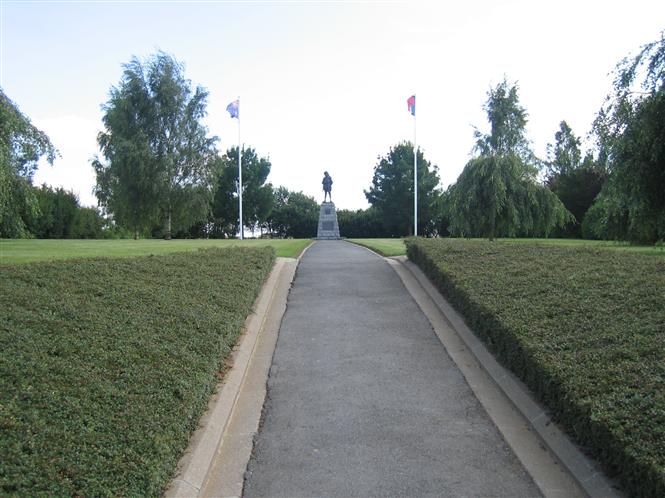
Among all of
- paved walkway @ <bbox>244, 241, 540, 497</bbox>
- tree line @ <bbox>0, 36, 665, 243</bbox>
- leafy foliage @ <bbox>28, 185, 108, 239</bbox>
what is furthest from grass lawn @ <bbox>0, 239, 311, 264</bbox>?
leafy foliage @ <bbox>28, 185, 108, 239</bbox>

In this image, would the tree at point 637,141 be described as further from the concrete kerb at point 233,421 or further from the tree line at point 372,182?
the concrete kerb at point 233,421

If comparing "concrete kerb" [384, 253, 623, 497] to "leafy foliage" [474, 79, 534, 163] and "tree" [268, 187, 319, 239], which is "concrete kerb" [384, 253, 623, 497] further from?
"tree" [268, 187, 319, 239]

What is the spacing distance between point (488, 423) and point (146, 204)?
37894 mm

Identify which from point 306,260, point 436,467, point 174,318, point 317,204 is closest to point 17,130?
point 306,260

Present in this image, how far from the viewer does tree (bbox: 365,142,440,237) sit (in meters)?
57.2

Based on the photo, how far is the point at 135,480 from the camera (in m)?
3.85

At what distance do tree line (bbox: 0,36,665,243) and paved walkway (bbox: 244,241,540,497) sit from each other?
6.45 meters

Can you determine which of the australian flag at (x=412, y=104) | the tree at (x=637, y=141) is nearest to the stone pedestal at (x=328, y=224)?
the australian flag at (x=412, y=104)

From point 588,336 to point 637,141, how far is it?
678 centimetres

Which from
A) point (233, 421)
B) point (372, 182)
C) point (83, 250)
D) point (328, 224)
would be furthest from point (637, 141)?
point (372, 182)

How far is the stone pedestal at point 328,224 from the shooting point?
4444cm

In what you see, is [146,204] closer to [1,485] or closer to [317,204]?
[317,204]

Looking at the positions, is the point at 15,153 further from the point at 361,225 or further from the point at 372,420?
the point at 361,225

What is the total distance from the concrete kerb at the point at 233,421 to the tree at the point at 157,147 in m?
32.5
